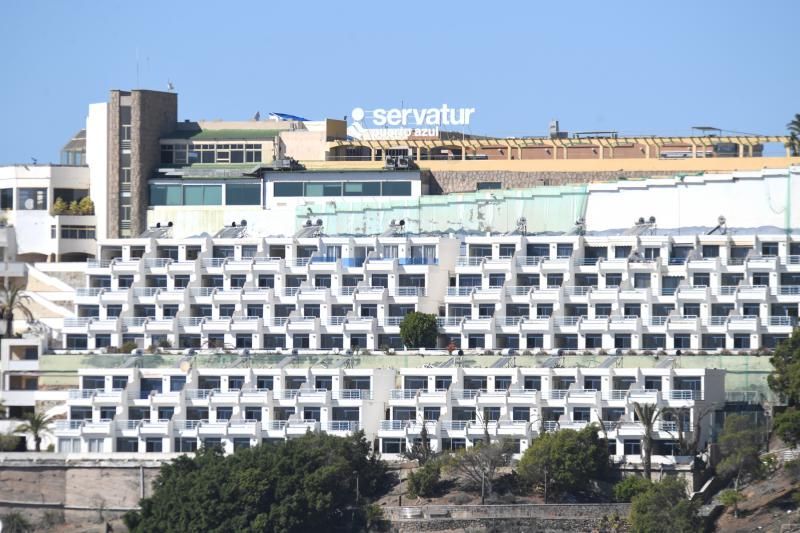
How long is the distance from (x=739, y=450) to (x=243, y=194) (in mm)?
55708

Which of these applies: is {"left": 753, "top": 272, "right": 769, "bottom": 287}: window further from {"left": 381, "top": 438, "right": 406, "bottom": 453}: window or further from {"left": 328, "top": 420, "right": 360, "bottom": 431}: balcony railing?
{"left": 328, "top": 420, "right": 360, "bottom": 431}: balcony railing

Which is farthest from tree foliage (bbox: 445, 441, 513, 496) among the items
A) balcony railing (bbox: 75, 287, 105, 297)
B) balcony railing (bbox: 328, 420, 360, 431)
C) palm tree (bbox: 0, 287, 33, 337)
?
palm tree (bbox: 0, 287, 33, 337)

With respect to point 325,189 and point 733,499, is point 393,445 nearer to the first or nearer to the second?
point 733,499

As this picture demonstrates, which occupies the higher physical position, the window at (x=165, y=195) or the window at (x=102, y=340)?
the window at (x=165, y=195)

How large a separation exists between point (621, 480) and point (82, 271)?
51.2 metres

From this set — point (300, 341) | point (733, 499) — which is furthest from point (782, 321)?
point (300, 341)

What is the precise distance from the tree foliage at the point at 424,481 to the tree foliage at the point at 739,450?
1604 cm

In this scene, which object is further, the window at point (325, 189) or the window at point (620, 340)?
the window at point (325, 189)

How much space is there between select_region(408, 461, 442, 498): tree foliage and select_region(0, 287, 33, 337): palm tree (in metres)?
40.6

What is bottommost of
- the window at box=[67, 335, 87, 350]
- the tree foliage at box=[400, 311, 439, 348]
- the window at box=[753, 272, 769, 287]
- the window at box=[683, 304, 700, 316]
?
the window at box=[67, 335, 87, 350]

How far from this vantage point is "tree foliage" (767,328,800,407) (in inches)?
5359

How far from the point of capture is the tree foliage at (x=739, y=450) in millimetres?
134750

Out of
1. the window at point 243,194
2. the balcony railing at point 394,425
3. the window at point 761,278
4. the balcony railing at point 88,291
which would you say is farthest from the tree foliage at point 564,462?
the window at point 243,194

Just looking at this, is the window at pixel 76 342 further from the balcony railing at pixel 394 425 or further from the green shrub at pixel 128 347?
the balcony railing at pixel 394 425
